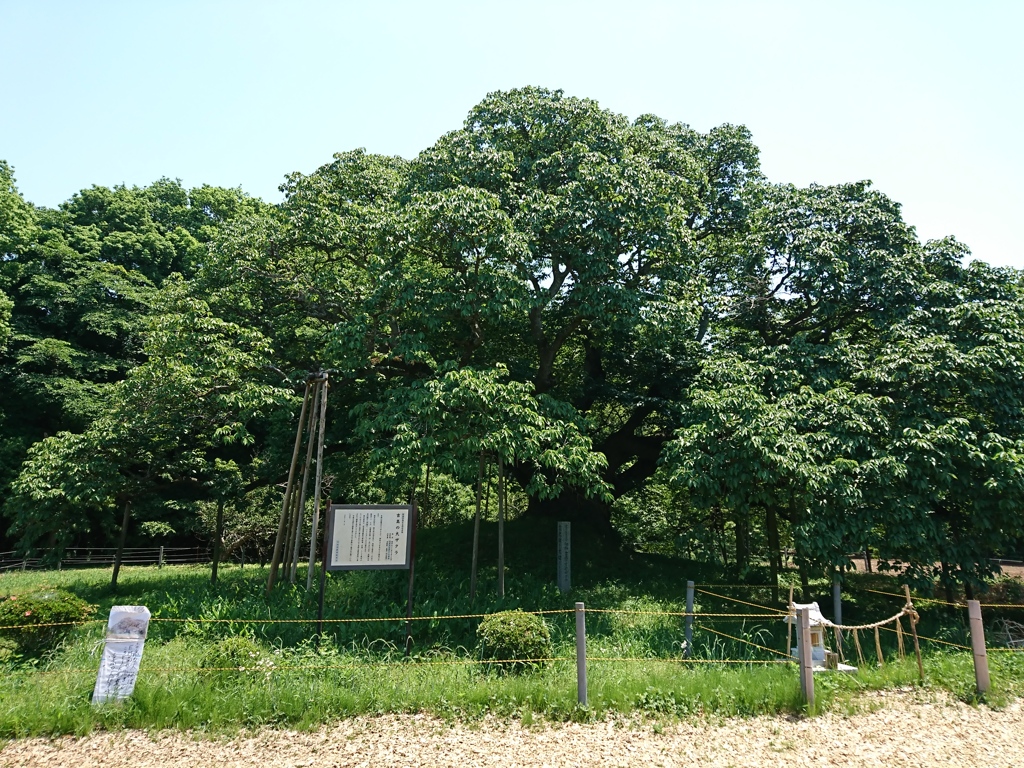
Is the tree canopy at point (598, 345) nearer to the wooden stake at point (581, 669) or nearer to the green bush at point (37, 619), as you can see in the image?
the wooden stake at point (581, 669)

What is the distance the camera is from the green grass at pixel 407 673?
575 centimetres

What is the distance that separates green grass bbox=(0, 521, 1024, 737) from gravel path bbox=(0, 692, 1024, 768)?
0.20 m

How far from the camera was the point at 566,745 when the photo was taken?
17.6 ft

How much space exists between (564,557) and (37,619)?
28.7ft

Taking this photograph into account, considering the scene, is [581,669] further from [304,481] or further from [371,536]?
[304,481]

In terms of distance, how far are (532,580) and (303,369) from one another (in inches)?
271

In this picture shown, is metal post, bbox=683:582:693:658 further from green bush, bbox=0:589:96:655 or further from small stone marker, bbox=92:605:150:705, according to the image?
green bush, bbox=0:589:96:655

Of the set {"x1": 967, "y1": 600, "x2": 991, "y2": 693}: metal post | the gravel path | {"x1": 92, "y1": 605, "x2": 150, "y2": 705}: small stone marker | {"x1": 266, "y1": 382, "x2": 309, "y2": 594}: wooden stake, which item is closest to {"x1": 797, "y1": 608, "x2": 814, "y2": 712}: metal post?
the gravel path

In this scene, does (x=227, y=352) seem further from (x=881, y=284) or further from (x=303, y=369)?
(x=881, y=284)

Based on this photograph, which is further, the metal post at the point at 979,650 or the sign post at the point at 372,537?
the sign post at the point at 372,537

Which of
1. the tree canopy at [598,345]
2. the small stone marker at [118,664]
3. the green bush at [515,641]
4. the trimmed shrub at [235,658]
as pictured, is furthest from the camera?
the tree canopy at [598,345]

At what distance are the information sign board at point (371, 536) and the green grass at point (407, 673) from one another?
3.29 ft

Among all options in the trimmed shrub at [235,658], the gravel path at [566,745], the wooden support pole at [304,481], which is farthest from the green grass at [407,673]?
the wooden support pole at [304,481]

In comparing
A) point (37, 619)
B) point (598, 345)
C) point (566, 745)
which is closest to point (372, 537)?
point (37, 619)
